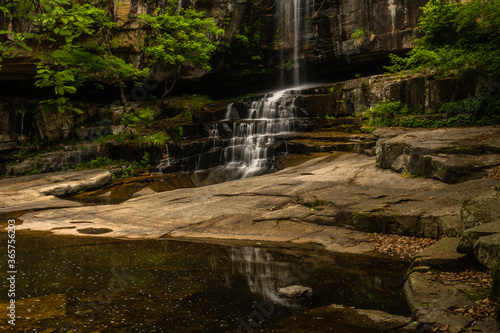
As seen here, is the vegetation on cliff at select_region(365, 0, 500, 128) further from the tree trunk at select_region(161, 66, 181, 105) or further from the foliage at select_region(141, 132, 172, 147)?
the tree trunk at select_region(161, 66, 181, 105)

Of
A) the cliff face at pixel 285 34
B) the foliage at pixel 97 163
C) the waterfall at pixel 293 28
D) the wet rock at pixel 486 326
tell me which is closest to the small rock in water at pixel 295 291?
the wet rock at pixel 486 326

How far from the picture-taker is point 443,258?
453 cm

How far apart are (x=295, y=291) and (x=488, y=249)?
7.14 ft

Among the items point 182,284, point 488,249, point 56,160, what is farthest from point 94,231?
point 56,160

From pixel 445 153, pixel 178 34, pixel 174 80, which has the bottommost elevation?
pixel 445 153

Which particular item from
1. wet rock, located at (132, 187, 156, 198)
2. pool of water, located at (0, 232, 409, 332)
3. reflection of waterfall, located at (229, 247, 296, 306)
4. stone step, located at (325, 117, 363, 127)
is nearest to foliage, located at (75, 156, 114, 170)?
wet rock, located at (132, 187, 156, 198)

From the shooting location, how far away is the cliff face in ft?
60.2

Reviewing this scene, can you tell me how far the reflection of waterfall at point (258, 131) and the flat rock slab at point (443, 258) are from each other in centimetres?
1001

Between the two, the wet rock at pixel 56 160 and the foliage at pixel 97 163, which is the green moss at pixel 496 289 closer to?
the foliage at pixel 97 163

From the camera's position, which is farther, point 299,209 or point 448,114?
point 448,114

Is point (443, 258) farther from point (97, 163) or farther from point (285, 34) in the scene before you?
point (285, 34)

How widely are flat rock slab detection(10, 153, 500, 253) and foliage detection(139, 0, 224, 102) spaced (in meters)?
10.0

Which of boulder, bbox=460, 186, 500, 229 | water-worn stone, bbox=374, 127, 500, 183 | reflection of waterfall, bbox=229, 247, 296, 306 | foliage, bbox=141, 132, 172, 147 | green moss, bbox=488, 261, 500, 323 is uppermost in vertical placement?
foliage, bbox=141, 132, 172, 147

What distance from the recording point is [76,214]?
31.5ft
